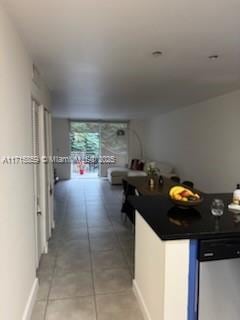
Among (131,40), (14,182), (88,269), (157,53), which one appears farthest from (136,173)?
(14,182)

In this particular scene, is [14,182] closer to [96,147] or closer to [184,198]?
[184,198]

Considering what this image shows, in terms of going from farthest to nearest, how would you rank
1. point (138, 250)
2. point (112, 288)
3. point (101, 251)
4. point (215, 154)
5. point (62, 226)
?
point (215, 154) → point (62, 226) → point (101, 251) → point (112, 288) → point (138, 250)

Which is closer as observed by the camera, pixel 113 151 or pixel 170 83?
pixel 170 83

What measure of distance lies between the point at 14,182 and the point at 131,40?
153 cm

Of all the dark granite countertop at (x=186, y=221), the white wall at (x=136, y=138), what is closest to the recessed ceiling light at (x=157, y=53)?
the dark granite countertop at (x=186, y=221)

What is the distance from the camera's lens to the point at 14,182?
74.0 inches

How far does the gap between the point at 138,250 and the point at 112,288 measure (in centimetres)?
59

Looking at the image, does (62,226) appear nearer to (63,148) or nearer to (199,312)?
(199,312)

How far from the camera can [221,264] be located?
169 centimetres

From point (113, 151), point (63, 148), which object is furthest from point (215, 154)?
point (63, 148)

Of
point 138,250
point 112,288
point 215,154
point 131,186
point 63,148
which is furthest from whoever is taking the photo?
point 63,148

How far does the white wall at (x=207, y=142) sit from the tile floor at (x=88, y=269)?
207 centimetres

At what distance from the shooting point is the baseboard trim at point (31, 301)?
2.12 meters

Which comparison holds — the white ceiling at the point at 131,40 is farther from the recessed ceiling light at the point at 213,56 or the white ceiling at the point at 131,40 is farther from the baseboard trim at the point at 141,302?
the baseboard trim at the point at 141,302
